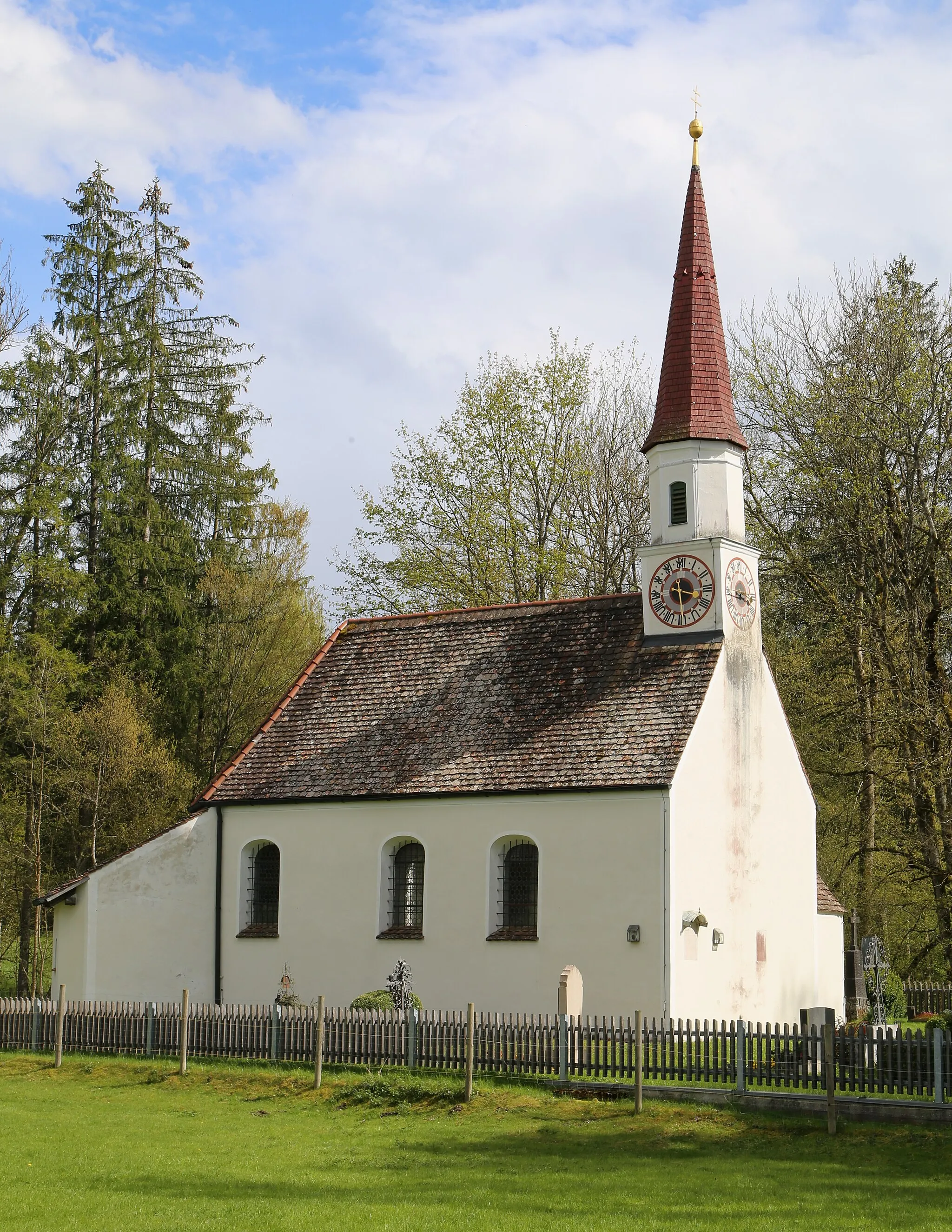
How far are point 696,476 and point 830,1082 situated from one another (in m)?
13.9

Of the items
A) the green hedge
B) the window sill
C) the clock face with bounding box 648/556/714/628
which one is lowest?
the green hedge

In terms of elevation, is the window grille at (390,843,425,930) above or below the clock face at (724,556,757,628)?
below

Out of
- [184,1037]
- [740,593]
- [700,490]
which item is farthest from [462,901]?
[700,490]

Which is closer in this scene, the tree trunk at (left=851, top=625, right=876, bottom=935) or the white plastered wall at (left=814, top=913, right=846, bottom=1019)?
the white plastered wall at (left=814, top=913, right=846, bottom=1019)

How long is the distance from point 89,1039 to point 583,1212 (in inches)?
566

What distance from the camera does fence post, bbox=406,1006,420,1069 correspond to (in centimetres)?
2241

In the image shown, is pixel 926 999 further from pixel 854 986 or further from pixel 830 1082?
pixel 830 1082

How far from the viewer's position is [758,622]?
28797 millimetres

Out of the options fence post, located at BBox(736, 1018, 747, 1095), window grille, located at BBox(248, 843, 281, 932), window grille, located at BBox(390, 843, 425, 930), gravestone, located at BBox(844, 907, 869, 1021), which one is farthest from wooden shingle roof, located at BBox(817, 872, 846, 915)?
window grille, located at BBox(248, 843, 281, 932)

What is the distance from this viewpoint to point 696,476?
29.0 metres

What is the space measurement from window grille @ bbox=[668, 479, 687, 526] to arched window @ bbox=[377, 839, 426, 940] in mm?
8361

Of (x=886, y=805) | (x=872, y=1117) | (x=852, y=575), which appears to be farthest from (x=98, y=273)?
(x=872, y=1117)

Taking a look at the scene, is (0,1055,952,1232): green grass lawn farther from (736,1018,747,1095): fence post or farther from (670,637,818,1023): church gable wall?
(670,637,818,1023): church gable wall

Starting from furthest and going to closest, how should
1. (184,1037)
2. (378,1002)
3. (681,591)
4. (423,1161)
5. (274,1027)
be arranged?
1. (681,591)
2. (378,1002)
3. (274,1027)
4. (184,1037)
5. (423,1161)
